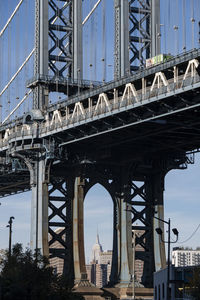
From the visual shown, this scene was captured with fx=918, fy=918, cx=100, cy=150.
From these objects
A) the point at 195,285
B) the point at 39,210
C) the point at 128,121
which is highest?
the point at 128,121

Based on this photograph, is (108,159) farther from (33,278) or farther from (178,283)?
(33,278)

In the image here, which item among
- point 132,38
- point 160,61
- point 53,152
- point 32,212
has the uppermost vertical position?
point 132,38

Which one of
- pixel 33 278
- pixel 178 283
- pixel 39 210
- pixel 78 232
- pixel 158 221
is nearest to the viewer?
pixel 33 278

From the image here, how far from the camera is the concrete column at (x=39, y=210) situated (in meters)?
102

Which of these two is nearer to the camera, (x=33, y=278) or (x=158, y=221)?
(x=33, y=278)

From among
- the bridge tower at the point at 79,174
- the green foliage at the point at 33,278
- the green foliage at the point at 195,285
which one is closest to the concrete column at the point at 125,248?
the bridge tower at the point at 79,174

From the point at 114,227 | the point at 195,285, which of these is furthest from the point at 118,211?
the point at 195,285

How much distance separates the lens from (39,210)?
10319cm

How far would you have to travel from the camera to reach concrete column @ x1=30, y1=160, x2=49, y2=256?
102062mm

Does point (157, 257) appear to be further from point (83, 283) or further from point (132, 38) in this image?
point (132, 38)

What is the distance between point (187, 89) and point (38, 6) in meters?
35.2

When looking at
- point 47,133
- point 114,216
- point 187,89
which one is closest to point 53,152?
point 47,133

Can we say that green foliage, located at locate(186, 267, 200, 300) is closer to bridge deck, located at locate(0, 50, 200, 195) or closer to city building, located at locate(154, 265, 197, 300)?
city building, located at locate(154, 265, 197, 300)

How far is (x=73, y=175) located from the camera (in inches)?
4210
